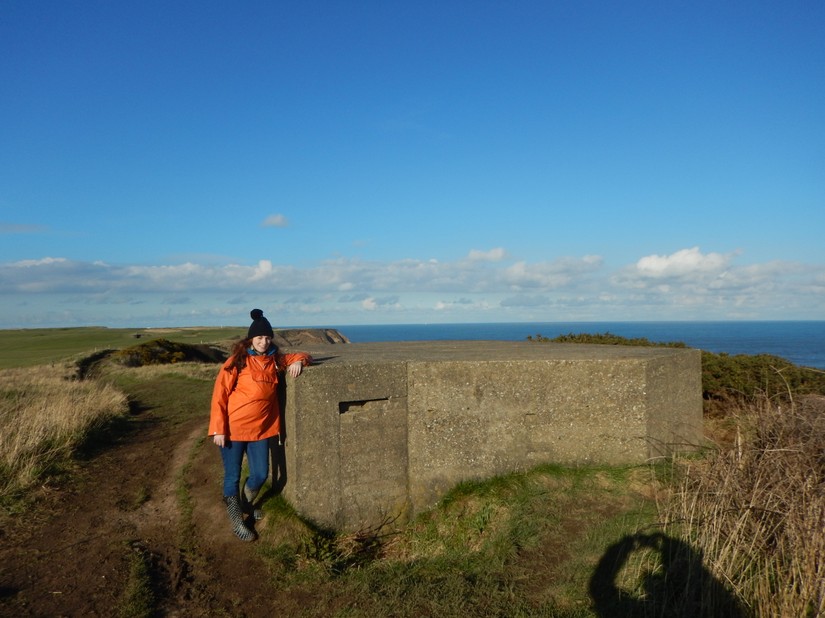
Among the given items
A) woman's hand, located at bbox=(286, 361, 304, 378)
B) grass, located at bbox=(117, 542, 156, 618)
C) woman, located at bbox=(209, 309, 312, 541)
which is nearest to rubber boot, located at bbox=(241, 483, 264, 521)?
woman, located at bbox=(209, 309, 312, 541)

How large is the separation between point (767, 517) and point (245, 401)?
13.4 feet

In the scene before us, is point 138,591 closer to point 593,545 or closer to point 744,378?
point 593,545

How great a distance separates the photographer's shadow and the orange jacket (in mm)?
3023

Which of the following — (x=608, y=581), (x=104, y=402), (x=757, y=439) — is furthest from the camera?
(x=104, y=402)

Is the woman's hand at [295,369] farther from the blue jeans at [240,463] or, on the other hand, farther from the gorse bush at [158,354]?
the gorse bush at [158,354]

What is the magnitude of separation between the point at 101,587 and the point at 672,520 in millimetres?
4210

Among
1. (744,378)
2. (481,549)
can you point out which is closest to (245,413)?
(481,549)

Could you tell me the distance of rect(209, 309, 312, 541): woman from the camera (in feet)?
17.4

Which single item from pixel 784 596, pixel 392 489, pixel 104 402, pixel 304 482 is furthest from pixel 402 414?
pixel 104 402

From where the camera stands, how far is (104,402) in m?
10.4

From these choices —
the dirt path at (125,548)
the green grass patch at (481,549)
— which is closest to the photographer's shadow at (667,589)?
the green grass patch at (481,549)

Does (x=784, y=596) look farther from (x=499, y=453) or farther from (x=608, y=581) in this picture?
(x=499, y=453)

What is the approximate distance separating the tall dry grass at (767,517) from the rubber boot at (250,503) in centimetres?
354

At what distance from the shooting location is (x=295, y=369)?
18.0ft
